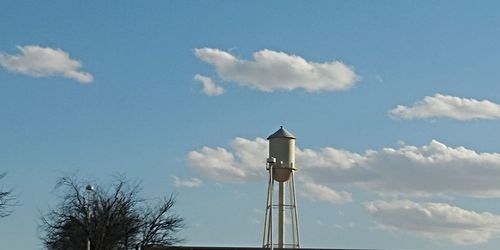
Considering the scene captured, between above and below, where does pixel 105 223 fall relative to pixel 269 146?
below

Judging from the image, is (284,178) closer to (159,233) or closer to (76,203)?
(159,233)

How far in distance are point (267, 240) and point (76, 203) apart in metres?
12.7

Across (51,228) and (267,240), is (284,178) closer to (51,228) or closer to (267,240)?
(267,240)

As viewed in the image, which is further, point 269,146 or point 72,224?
point 269,146

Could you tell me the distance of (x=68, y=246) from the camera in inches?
2670

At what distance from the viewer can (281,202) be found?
215 ft

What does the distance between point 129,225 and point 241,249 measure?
7.82 m

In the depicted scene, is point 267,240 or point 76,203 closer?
point 76,203

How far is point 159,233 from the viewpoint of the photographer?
2584 inches

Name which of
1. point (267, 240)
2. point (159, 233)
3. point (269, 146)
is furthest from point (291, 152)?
point (159, 233)

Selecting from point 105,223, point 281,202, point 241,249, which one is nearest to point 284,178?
point 281,202

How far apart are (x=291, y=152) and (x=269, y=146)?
1.63 m

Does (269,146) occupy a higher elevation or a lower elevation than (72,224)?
higher

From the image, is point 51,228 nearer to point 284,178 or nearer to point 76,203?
point 76,203
